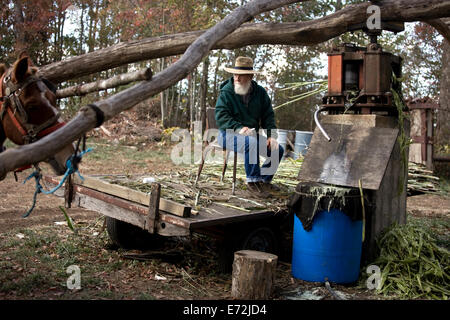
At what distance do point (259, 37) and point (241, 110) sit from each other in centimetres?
87

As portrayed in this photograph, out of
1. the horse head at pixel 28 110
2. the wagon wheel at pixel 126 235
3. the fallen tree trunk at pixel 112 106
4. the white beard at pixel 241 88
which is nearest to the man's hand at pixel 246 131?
the white beard at pixel 241 88

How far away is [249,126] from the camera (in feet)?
18.7

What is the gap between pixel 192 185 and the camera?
5.45 metres

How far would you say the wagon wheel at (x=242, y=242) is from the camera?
4.60 meters

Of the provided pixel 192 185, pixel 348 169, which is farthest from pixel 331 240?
Result: pixel 192 185

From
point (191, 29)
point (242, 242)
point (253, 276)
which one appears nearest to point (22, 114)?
point (253, 276)

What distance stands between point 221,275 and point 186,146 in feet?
32.5

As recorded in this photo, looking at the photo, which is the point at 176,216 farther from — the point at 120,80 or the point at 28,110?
the point at 28,110

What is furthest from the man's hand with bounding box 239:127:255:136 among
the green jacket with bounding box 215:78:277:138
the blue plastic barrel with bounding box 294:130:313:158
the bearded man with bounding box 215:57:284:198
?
the blue plastic barrel with bounding box 294:130:313:158

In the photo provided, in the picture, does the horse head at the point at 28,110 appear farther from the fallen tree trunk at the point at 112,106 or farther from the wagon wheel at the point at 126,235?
the wagon wheel at the point at 126,235

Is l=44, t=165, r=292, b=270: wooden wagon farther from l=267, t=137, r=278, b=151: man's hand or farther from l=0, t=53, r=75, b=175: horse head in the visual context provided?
l=0, t=53, r=75, b=175: horse head

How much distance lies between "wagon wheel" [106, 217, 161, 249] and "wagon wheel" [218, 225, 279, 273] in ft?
4.25

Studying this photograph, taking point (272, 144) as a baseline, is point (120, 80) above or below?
above
